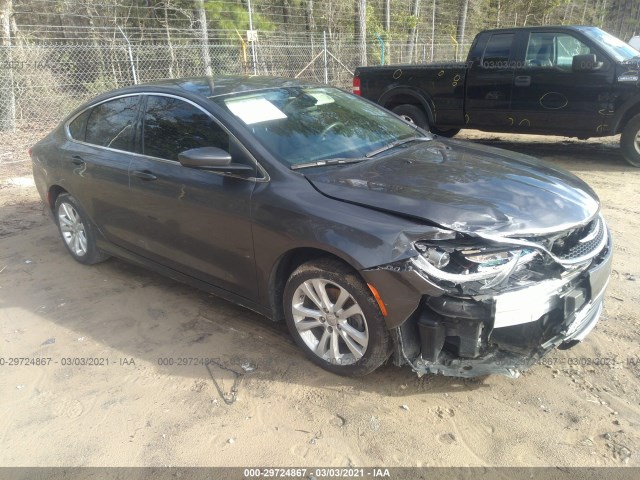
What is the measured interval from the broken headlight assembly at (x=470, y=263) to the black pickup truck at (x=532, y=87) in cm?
583

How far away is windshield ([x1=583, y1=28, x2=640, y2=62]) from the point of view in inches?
284

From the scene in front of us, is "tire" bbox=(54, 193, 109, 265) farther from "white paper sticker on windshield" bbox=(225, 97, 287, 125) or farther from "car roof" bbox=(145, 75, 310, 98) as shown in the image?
"white paper sticker on windshield" bbox=(225, 97, 287, 125)

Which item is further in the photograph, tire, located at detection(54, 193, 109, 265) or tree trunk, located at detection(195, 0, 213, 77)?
tree trunk, located at detection(195, 0, 213, 77)

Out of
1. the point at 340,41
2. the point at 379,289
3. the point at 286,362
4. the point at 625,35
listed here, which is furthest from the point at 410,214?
the point at 625,35

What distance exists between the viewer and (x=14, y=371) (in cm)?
340

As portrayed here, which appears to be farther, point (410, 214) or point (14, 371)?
point (14, 371)

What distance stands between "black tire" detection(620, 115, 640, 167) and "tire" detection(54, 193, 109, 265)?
7033mm

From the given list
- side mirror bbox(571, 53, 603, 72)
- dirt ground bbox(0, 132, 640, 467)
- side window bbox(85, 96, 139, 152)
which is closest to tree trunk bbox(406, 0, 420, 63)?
side mirror bbox(571, 53, 603, 72)

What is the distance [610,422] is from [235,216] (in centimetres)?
241

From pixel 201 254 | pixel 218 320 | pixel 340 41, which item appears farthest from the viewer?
pixel 340 41

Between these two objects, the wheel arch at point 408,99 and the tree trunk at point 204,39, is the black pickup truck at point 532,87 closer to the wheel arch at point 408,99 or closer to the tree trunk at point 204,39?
the wheel arch at point 408,99

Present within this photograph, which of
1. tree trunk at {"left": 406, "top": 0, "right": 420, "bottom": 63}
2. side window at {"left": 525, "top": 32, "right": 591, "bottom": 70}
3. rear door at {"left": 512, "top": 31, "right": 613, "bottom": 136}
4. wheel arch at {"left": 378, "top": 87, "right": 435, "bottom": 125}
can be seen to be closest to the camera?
rear door at {"left": 512, "top": 31, "right": 613, "bottom": 136}

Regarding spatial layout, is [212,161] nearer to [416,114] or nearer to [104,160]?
[104,160]

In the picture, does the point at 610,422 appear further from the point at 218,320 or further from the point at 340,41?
the point at 340,41
